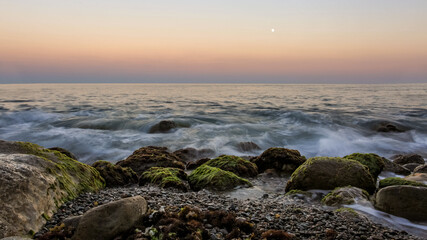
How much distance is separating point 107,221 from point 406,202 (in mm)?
4500

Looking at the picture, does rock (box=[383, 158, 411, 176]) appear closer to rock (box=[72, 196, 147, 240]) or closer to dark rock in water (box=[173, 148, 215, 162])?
dark rock in water (box=[173, 148, 215, 162])

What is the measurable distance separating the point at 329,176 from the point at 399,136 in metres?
13.5

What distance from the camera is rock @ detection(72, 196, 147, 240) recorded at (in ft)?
9.67

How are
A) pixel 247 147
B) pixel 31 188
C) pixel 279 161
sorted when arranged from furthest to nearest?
pixel 247 147 < pixel 279 161 < pixel 31 188

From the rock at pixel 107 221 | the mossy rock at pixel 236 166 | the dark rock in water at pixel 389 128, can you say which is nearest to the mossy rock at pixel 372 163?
the mossy rock at pixel 236 166

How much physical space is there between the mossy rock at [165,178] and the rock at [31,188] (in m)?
1.29

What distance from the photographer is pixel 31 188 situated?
136 inches

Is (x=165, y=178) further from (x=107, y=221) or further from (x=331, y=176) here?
(x=331, y=176)

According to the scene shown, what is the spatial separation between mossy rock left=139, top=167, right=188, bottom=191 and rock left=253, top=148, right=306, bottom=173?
8.54 feet

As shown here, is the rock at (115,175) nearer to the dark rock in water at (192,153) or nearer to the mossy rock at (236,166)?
the mossy rock at (236,166)

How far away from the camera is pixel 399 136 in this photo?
1585cm

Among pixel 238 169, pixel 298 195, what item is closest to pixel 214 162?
pixel 238 169

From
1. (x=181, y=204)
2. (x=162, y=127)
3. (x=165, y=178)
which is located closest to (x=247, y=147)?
(x=162, y=127)

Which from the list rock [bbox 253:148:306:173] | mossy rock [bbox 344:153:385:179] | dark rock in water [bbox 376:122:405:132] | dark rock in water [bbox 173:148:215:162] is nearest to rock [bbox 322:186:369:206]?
mossy rock [bbox 344:153:385:179]
